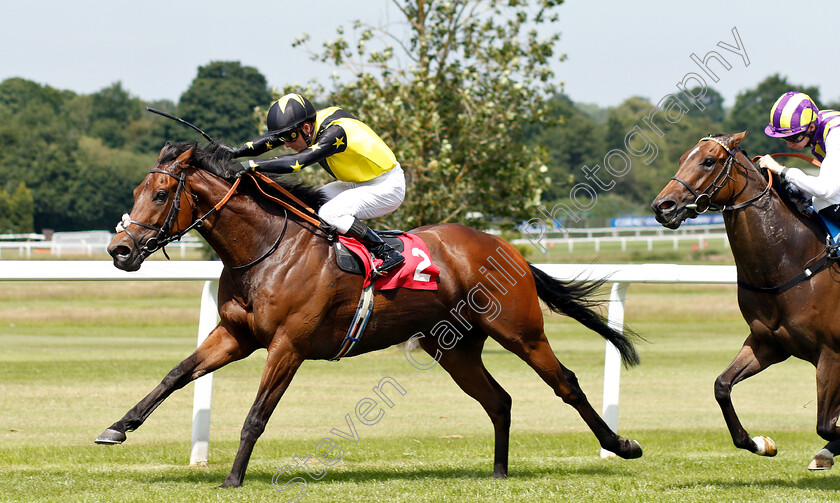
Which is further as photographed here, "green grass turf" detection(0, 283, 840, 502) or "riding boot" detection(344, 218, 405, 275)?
"riding boot" detection(344, 218, 405, 275)

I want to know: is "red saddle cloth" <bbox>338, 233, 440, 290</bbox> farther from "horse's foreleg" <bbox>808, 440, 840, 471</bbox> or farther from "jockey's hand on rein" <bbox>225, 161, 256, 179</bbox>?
"horse's foreleg" <bbox>808, 440, 840, 471</bbox>

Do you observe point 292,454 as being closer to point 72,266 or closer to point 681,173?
point 72,266

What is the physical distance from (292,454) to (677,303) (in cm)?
1762

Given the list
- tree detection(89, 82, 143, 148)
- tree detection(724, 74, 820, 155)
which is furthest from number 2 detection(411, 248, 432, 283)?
tree detection(89, 82, 143, 148)

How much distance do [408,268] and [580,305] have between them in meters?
1.32

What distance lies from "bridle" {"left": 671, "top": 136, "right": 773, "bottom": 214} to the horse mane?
201 centimetres

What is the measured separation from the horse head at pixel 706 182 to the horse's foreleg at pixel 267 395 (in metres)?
2.07

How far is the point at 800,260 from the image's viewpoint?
509 cm

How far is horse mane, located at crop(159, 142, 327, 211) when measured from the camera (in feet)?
16.5

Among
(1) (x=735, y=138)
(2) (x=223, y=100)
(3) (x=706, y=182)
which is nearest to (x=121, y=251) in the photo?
(3) (x=706, y=182)

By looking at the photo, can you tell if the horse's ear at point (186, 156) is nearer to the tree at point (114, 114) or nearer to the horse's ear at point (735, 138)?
the horse's ear at point (735, 138)

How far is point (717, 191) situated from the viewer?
16.6 feet

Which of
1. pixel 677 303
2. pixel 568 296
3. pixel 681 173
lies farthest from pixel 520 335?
pixel 677 303

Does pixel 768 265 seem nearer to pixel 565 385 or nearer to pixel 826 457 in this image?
pixel 826 457
